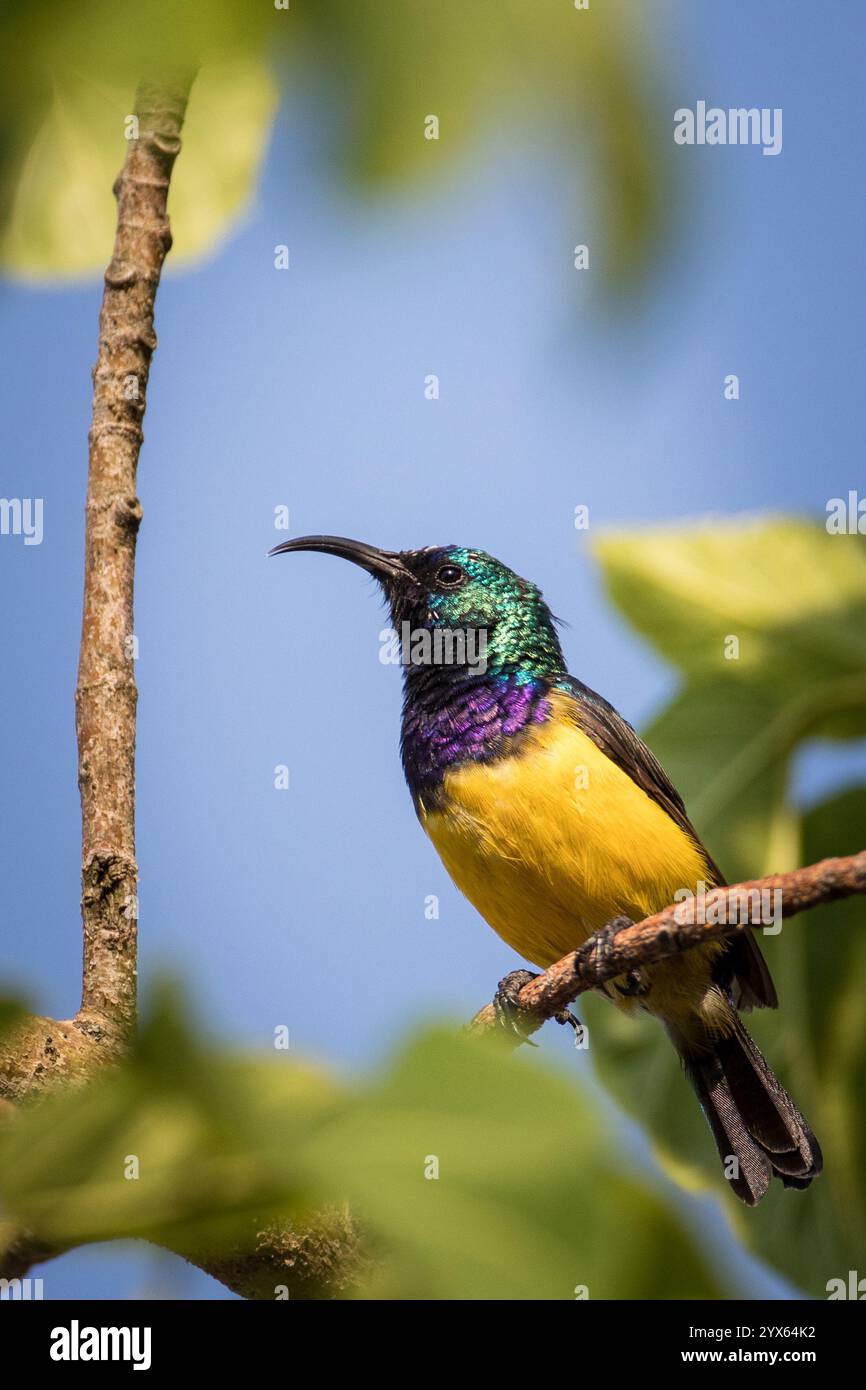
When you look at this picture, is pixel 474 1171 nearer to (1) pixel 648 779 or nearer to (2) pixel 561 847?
(2) pixel 561 847

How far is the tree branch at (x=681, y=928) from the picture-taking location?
119cm

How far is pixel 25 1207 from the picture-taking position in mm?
495

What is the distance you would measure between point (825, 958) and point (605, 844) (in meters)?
1.98

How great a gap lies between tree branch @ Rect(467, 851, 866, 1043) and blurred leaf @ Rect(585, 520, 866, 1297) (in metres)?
0.03

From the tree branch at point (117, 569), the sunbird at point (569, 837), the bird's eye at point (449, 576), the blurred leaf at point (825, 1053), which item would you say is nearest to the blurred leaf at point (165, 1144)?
the blurred leaf at point (825, 1053)

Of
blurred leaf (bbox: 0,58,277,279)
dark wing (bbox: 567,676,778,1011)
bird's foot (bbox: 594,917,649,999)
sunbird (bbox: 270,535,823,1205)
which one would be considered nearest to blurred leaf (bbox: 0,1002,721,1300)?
blurred leaf (bbox: 0,58,277,279)

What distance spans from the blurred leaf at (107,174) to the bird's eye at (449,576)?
82.0 inches

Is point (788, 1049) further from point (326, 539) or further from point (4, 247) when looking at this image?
point (326, 539)

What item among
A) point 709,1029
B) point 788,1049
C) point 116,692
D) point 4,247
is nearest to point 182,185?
point 4,247

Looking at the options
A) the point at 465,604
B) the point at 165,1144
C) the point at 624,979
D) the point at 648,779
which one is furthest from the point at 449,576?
the point at 165,1144

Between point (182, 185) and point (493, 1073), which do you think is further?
point (182, 185)

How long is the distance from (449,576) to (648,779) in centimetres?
92

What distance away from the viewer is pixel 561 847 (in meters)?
3.19

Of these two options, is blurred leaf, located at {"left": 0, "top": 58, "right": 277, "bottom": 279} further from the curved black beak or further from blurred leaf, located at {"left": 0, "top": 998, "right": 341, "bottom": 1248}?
the curved black beak
